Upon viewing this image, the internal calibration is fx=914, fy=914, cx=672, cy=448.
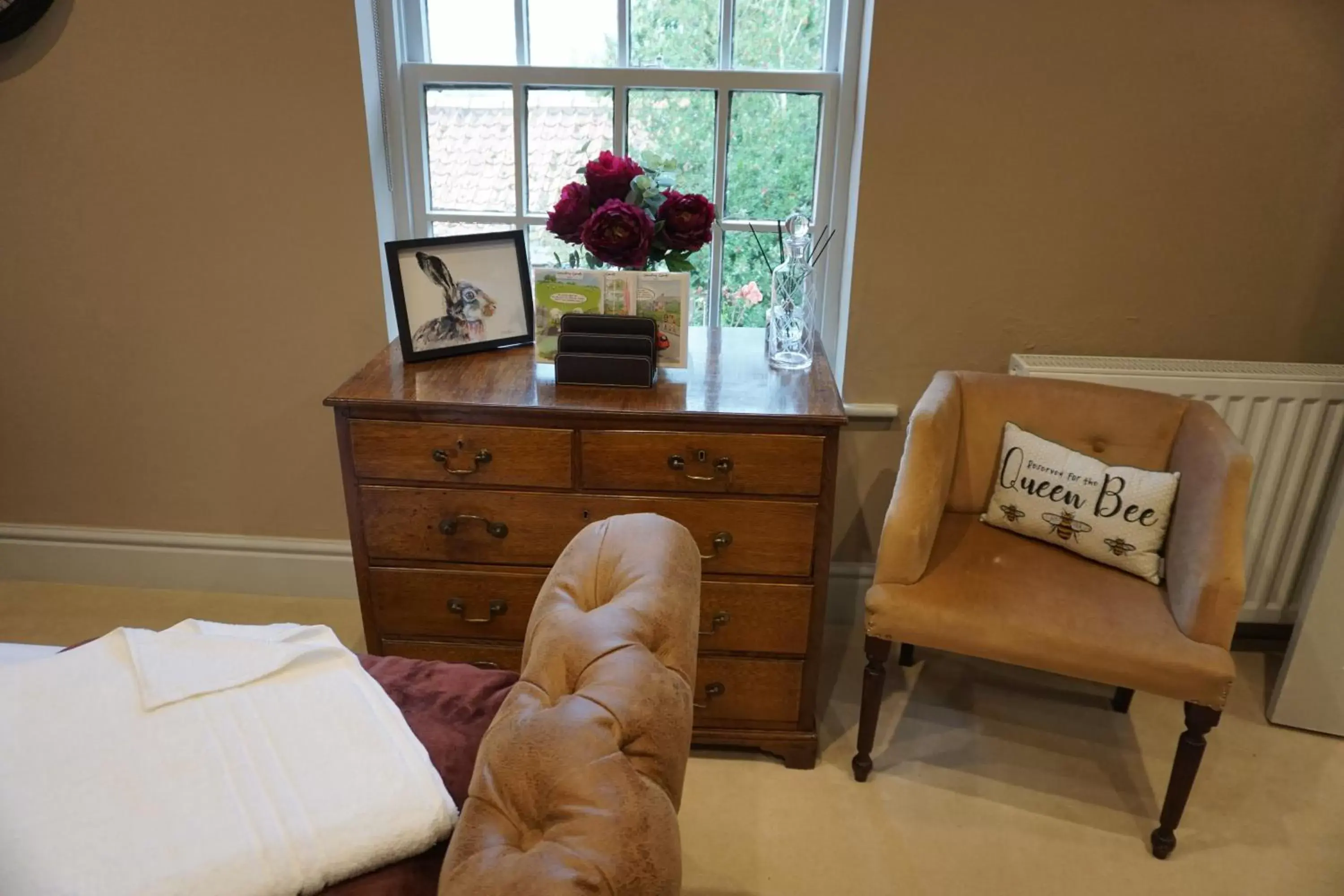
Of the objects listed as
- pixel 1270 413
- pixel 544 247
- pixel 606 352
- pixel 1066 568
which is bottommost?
pixel 1066 568

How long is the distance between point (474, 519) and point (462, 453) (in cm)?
14

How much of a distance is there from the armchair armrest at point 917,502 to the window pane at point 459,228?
1.14 meters

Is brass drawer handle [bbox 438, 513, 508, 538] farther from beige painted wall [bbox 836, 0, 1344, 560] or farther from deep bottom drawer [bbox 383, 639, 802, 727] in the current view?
beige painted wall [bbox 836, 0, 1344, 560]

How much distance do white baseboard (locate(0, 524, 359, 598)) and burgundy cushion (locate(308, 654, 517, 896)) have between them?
139 centimetres

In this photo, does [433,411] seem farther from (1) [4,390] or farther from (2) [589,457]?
(1) [4,390]

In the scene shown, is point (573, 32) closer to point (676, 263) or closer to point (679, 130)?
point (679, 130)

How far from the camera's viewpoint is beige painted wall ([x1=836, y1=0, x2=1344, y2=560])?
189 centimetres

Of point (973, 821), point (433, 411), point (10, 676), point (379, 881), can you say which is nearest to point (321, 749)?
point (379, 881)

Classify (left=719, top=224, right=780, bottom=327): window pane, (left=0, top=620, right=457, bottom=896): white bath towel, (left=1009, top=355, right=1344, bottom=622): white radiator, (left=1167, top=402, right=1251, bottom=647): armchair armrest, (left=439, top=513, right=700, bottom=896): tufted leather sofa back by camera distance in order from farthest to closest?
(left=719, top=224, right=780, bottom=327): window pane → (left=1009, top=355, right=1344, bottom=622): white radiator → (left=1167, top=402, right=1251, bottom=647): armchair armrest → (left=0, top=620, right=457, bottom=896): white bath towel → (left=439, top=513, right=700, bottom=896): tufted leather sofa back

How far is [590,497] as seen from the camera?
1.72m

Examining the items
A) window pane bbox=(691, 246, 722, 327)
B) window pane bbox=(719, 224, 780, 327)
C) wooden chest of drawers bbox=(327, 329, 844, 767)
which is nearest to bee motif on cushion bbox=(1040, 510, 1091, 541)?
wooden chest of drawers bbox=(327, 329, 844, 767)

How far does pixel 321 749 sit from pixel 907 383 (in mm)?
1628

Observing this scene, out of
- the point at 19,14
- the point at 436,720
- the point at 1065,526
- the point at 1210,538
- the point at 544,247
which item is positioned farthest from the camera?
the point at 544,247

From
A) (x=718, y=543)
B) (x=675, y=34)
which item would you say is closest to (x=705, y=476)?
(x=718, y=543)
